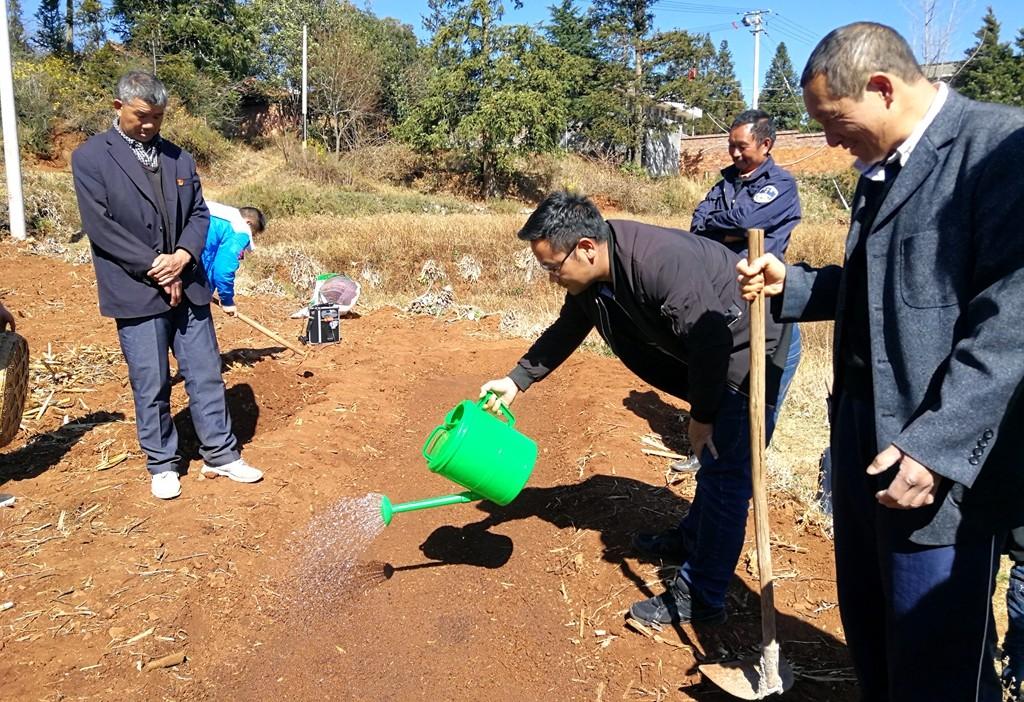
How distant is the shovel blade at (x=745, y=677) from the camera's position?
7.54 feet

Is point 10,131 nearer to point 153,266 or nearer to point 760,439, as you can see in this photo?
point 153,266

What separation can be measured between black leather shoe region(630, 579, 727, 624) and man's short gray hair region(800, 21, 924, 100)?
194 centimetres

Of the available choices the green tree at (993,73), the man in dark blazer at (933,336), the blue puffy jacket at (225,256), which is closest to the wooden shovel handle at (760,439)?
the man in dark blazer at (933,336)

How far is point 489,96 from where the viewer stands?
2662 cm

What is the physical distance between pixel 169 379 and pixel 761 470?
2902 mm

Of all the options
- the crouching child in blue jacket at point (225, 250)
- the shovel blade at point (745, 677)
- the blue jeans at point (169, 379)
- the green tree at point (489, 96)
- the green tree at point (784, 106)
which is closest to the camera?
the shovel blade at point (745, 677)

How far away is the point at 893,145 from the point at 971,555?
2.97ft

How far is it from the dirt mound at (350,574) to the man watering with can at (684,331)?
352 millimetres

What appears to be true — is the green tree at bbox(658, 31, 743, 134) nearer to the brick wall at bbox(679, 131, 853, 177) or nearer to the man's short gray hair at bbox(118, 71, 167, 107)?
the brick wall at bbox(679, 131, 853, 177)

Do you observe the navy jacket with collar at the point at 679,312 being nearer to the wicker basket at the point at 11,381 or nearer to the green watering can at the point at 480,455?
the green watering can at the point at 480,455

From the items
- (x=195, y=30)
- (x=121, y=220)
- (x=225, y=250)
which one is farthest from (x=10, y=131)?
(x=195, y=30)

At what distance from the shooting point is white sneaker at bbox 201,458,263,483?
394 cm

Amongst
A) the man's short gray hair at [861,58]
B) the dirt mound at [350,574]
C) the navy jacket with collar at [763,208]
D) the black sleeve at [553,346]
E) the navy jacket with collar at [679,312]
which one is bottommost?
the dirt mound at [350,574]

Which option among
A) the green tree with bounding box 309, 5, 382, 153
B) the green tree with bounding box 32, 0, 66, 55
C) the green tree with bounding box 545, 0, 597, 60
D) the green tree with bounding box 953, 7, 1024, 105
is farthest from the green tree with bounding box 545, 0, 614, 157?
the green tree with bounding box 32, 0, 66, 55
